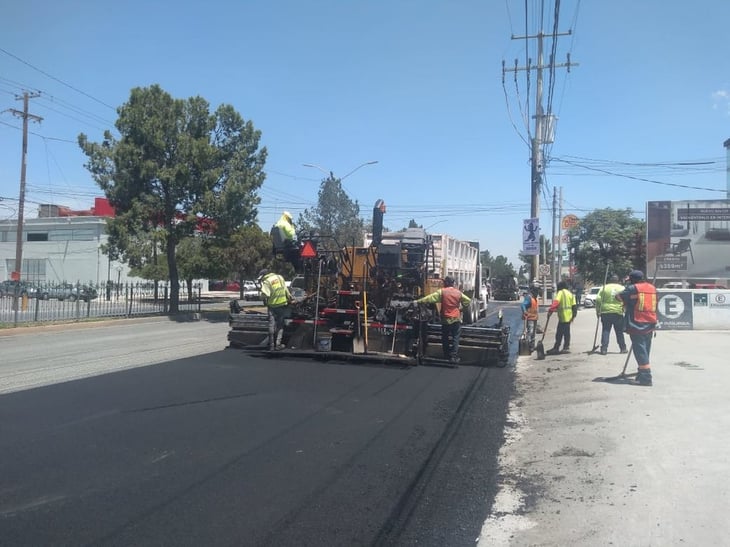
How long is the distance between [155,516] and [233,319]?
851 centimetres

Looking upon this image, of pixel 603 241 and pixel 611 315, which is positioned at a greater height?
pixel 603 241

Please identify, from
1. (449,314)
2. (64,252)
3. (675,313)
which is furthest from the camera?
(64,252)

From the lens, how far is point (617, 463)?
5449mm

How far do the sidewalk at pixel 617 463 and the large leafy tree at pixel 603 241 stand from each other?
39.9m

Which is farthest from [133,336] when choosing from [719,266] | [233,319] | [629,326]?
[719,266]

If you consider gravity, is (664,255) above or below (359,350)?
above

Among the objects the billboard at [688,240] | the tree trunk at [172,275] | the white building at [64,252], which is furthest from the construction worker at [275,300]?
the white building at [64,252]

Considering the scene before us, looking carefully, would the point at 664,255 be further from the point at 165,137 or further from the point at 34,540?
the point at 34,540

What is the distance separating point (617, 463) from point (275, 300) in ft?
22.8

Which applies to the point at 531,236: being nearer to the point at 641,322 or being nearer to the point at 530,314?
the point at 530,314

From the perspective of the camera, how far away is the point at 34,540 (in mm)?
3850

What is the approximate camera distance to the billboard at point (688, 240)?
2719cm

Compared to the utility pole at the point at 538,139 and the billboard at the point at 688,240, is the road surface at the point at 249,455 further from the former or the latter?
the billboard at the point at 688,240

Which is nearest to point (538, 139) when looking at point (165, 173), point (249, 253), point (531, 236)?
point (531, 236)
